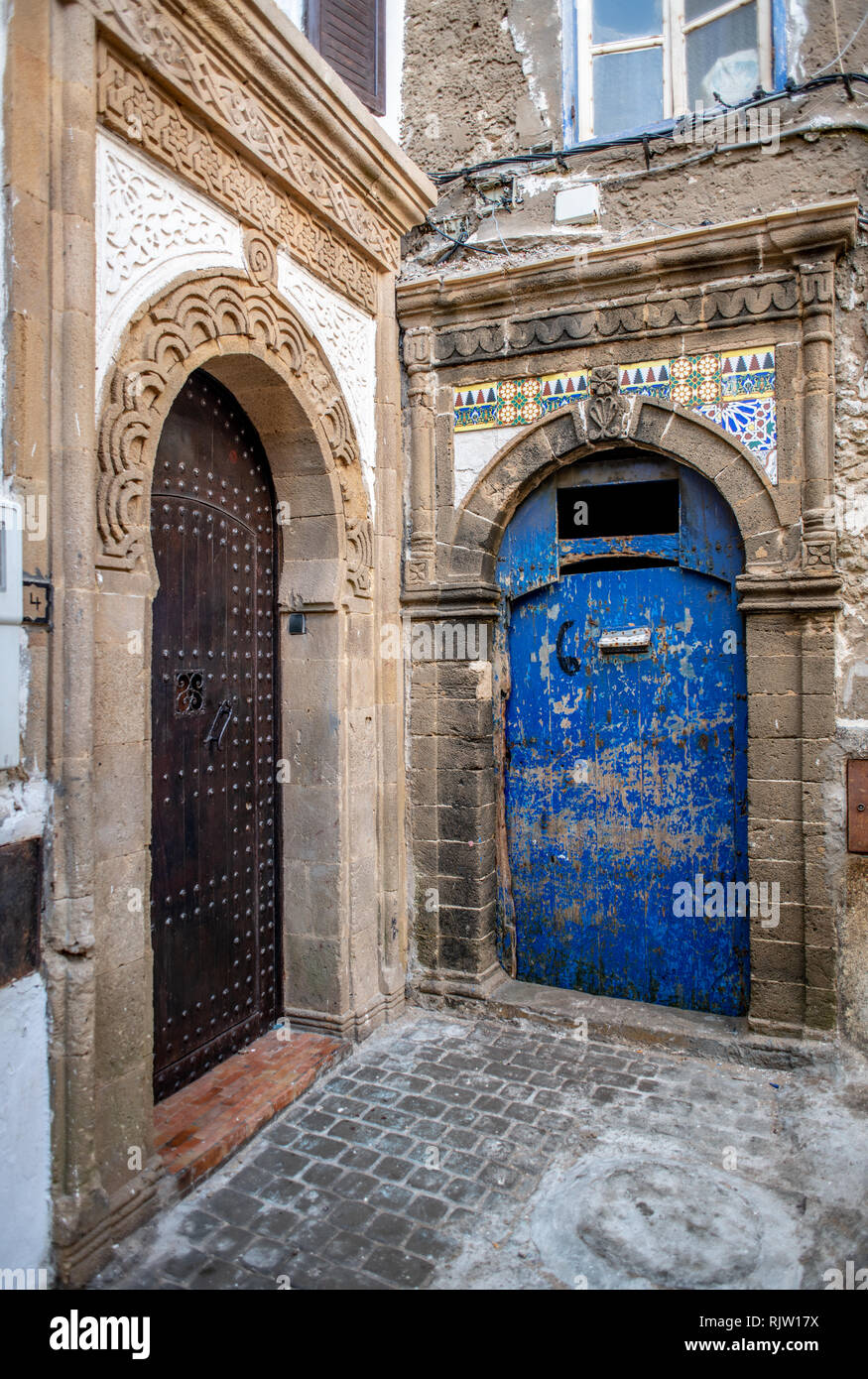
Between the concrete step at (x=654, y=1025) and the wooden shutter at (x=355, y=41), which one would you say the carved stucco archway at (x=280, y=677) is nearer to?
the concrete step at (x=654, y=1025)

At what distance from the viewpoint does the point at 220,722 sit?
394 cm

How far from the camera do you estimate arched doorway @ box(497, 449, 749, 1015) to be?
444 centimetres

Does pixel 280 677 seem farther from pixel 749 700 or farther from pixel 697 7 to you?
pixel 697 7

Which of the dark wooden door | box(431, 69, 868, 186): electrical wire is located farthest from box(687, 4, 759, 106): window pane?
the dark wooden door

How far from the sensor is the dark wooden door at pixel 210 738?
11.9 ft

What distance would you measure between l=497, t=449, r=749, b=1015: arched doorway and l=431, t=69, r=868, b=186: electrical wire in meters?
1.56

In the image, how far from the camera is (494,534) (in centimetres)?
478

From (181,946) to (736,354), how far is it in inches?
147

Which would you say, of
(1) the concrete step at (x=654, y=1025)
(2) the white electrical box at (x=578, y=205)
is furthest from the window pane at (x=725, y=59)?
(1) the concrete step at (x=654, y=1025)

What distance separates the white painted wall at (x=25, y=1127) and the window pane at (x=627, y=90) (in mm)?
4753

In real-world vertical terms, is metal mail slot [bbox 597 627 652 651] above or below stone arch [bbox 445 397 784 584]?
below

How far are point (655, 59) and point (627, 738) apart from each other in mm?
3512

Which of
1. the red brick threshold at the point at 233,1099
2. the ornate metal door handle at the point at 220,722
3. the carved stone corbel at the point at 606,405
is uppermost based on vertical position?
the carved stone corbel at the point at 606,405

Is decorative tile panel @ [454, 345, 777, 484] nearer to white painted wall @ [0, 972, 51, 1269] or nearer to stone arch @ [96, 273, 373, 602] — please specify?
stone arch @ [96, 273, 373, 602]
